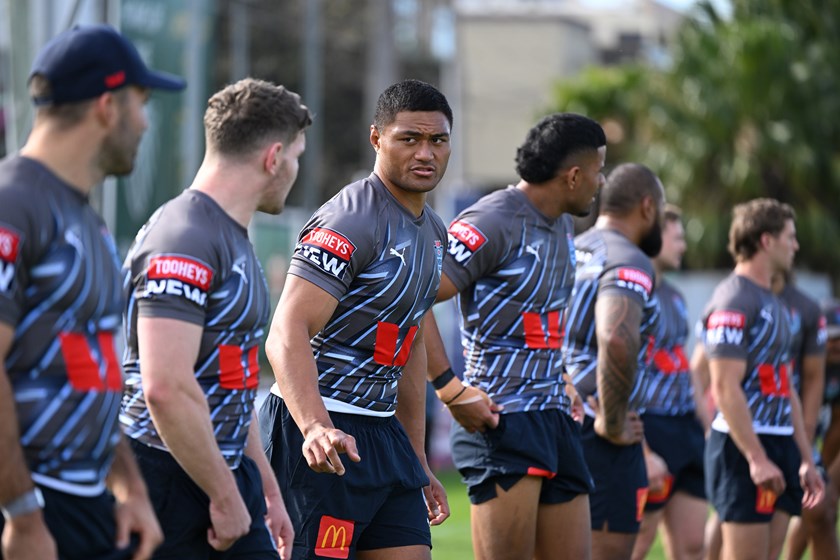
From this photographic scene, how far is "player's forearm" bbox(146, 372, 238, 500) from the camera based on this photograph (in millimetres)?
3961

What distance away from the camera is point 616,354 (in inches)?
265

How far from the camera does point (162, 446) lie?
4.33m

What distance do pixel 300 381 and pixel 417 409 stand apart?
1.00 meters

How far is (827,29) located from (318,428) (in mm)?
25965

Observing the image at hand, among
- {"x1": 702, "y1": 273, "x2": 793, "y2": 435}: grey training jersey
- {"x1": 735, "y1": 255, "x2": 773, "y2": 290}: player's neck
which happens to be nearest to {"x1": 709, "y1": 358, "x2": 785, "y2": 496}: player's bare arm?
{"x1": 702, "y1": 273, "x2": 793, "y2": 435}: grey training jersey

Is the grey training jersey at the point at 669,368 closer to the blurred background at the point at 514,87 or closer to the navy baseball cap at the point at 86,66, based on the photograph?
the blurred background at the point at 514,87

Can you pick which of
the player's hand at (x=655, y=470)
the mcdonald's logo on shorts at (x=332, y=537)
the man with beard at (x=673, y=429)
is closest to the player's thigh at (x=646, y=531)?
the man with beard at (x=673, y=429)

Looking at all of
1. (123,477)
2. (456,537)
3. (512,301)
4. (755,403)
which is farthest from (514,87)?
(123,477)

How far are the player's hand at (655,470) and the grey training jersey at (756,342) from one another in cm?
42

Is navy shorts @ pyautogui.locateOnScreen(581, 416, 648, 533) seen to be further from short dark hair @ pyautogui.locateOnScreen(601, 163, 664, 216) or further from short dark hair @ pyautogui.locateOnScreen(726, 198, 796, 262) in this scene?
short dark hair @ pyautogui.locateOnScreen(726, 198, 796, 262)

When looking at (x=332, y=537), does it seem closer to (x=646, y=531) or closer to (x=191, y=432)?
(x=191, y=432)

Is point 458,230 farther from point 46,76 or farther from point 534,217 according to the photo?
point 46,76

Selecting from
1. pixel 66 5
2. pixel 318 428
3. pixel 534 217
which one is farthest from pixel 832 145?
pixel 318 428

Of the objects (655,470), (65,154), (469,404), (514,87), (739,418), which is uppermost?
(514,87)
